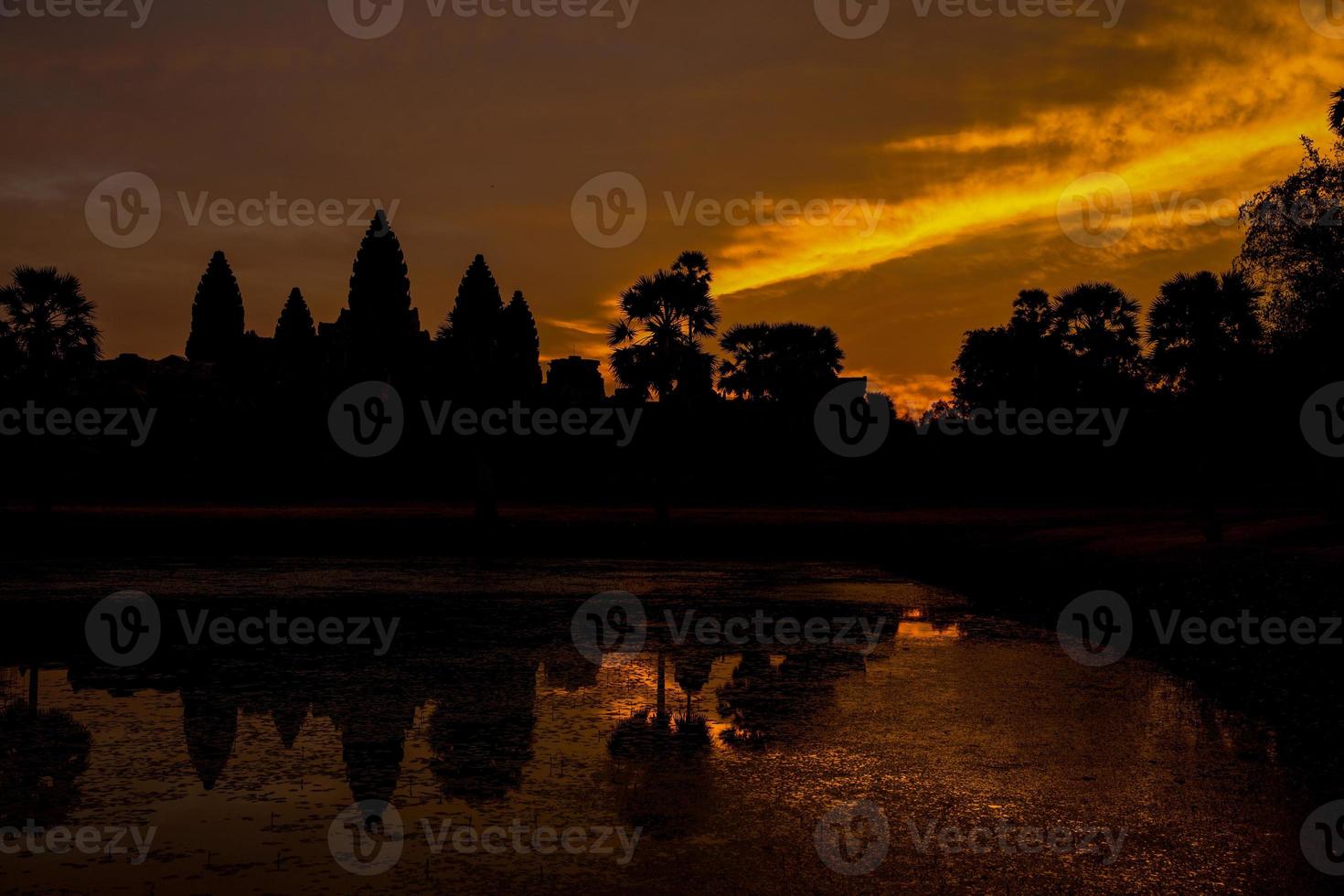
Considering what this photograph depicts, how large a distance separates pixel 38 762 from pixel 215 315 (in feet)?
311

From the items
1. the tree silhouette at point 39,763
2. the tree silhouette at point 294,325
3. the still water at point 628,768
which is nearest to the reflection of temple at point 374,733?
the still water at point 628,768

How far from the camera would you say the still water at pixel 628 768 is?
611 centimetres

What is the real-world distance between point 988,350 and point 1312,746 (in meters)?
64.9

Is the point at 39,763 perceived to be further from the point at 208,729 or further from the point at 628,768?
the point at 628,768

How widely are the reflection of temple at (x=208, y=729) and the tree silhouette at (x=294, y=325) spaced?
8193cm

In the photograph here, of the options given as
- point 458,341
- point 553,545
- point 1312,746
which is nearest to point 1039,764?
point 1312,746

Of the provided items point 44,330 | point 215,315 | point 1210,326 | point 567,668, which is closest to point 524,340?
point 215,315

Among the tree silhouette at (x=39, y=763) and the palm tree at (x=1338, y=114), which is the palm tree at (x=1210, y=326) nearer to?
the palm tree at (x=1338, y=114)

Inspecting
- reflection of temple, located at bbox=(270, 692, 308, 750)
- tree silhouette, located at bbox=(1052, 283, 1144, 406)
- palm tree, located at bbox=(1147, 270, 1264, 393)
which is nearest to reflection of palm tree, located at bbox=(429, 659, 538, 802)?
reflection of temple, located at bbox=(270, 692, 308, 750)

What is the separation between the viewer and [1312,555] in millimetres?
23328

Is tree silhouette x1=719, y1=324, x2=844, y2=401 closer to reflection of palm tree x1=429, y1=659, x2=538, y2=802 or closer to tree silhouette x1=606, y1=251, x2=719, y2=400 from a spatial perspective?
tree silhouette x1=606, y1=251, x2=719, y2=400

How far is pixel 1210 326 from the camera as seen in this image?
101 feet

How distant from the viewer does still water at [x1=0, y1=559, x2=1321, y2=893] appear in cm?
611

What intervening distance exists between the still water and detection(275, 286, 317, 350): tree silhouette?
76.9 m
